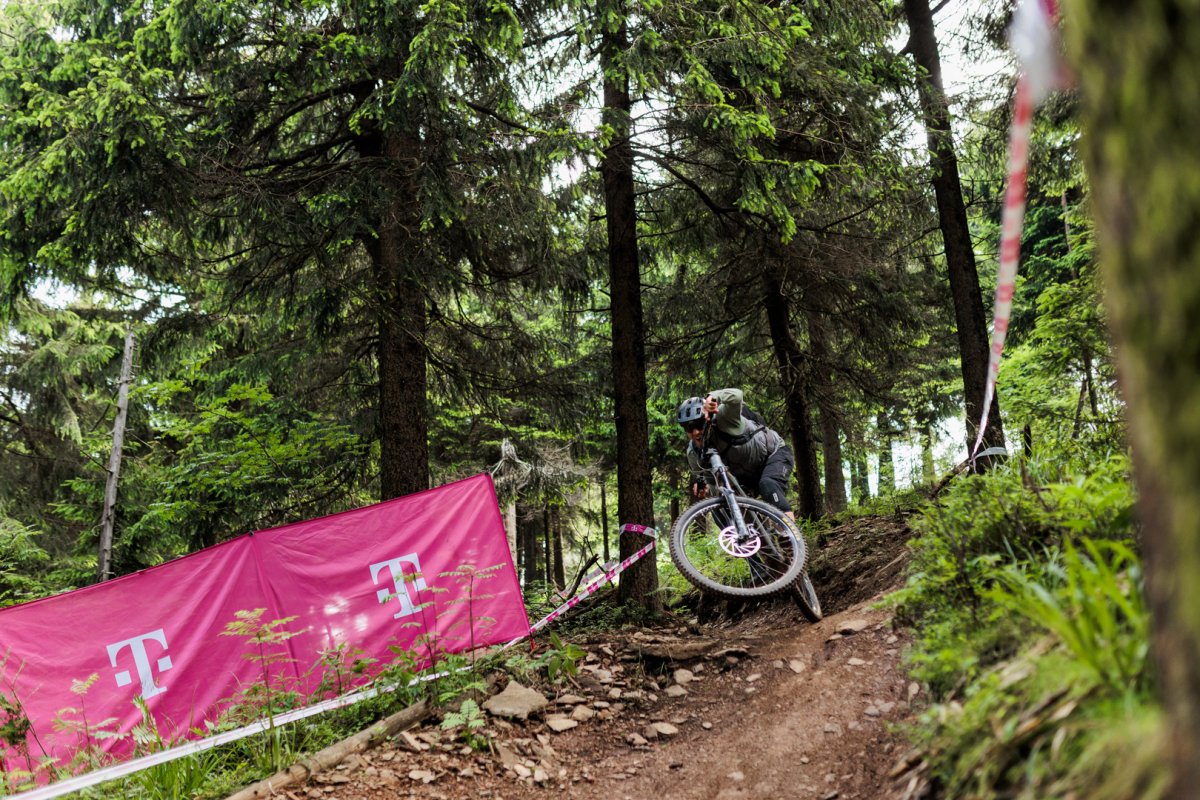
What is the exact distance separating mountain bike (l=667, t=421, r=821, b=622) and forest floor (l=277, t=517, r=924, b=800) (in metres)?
0.50

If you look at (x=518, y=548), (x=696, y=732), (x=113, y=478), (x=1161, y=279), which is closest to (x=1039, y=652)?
(x=1161, y=279)

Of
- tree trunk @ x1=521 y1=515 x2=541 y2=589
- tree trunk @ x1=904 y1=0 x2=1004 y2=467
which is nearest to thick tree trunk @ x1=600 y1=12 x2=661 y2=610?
tree trunk @ x1=904 y1=0 x2=1004 y2=467

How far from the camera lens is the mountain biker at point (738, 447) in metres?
6.64

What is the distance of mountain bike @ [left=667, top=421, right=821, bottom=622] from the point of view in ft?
19.4

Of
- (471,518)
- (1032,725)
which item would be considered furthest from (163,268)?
(1032,725)

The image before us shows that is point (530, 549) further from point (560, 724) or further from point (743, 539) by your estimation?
point (560, 724)

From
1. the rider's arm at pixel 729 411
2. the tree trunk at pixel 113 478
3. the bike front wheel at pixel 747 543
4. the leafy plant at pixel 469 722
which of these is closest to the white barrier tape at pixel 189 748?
the leafy plant at pixel 469 722

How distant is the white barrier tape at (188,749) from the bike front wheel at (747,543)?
2.12 metres

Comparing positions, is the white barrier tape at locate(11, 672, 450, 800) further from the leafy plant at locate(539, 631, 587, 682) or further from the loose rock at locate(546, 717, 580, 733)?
the loose rock at locate(546, 717, 580, 733)

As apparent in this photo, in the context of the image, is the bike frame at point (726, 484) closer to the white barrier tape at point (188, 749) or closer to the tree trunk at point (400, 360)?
the white barrier tape at point (188, 749)

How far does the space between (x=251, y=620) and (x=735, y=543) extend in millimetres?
3776

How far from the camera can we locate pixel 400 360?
853 cm

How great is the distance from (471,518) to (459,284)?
4.05m

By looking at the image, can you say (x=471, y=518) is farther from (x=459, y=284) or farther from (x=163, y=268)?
(x=163, y=268)
